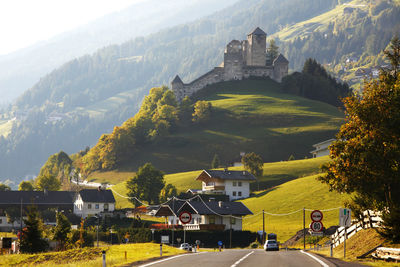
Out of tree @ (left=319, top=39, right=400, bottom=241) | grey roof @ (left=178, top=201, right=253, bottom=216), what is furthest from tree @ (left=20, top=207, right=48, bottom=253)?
grey roof @ (left=178, top=201, right=253, bottom=216)

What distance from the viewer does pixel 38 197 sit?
142m

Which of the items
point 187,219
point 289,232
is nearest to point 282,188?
point 289,232

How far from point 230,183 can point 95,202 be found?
92.1 ft

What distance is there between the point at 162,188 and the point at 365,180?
320 ft

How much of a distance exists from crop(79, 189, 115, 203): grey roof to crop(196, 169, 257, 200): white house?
64.0ft

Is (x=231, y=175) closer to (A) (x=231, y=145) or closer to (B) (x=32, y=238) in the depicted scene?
(A) (x=231, y=145)

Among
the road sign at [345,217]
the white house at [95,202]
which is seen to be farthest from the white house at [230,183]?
the road sign at [345,217]

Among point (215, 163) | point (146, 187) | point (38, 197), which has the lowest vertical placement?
point (38, 197)

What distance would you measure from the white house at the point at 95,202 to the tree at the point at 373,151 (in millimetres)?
97223

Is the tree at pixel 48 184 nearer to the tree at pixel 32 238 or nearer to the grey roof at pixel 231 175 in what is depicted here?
the grey roof at pixel 231 175

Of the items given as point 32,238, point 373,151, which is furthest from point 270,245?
point 373,151

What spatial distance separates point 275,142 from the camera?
18275 cm

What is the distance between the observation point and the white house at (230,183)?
132000 mm

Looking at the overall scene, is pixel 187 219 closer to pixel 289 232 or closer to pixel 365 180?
pixel 365 180
